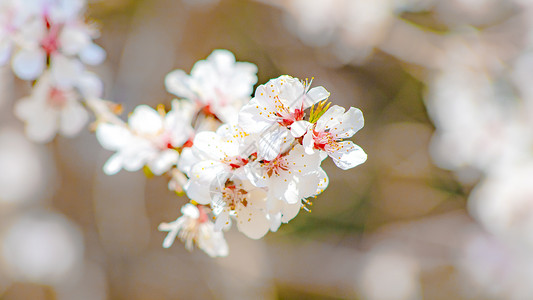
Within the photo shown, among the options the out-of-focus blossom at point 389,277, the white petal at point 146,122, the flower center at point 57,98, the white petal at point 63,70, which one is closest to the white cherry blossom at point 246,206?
the white petal at point 146,122

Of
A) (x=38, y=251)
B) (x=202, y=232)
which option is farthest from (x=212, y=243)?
(x=38, y=251)

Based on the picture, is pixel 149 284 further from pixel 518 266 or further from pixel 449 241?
pixel 518 266

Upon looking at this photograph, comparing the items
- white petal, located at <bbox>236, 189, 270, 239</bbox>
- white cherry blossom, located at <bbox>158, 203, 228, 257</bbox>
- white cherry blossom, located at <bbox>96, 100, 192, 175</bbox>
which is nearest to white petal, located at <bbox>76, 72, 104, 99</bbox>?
white cherry blossom, located at <bbox>96, 100, 192, 175</bbox>

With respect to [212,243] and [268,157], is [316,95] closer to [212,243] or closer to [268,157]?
[268,157]

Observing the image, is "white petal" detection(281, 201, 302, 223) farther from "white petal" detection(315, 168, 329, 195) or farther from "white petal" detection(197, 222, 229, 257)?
"white petal" detection(197, 222, 229, 257)

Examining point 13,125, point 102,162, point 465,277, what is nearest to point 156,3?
point 102,162
